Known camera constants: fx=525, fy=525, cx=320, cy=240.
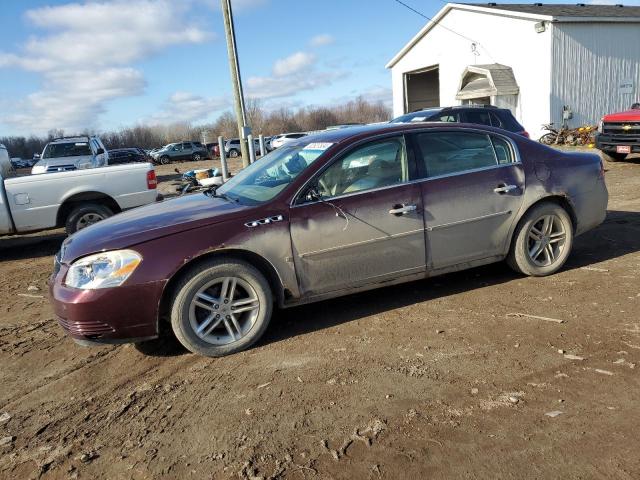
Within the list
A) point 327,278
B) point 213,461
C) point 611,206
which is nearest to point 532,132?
point 611,206

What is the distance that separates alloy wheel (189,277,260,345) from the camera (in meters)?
3.87

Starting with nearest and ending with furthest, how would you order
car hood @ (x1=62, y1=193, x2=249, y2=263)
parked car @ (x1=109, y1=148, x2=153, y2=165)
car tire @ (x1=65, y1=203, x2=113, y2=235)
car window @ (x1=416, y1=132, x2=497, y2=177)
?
car hood @ (x1=62, y1=193, x2=249, y2=263)
car window @ (x1=416, y1=132, x2=497, y2=177)
car tire @ (x1=65, y1=203, x2=113, y2=235)
parked car @ (x1=109, y1=148, x2=153, y2=165)

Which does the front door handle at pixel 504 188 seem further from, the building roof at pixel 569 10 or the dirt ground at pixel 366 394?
the building roof at pixel 569 10

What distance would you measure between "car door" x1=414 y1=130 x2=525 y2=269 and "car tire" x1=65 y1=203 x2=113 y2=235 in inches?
229

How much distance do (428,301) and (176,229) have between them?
2.32 m

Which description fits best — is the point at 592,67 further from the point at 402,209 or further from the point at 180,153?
the point at 180,153

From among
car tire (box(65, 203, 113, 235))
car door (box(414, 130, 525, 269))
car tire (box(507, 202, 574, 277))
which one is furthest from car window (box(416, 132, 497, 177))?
car tire (box(65, 203, 113, 235))

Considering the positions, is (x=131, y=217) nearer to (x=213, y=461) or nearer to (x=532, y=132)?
(x=213, y=461)

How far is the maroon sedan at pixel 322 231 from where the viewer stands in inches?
147

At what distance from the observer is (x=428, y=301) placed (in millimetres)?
4766

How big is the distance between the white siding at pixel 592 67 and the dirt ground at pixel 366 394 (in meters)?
21.9

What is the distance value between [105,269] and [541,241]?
12.8 ft

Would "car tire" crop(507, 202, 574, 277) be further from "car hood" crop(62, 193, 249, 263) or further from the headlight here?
the headlight

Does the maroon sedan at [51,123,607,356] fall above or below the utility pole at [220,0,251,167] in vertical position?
below
